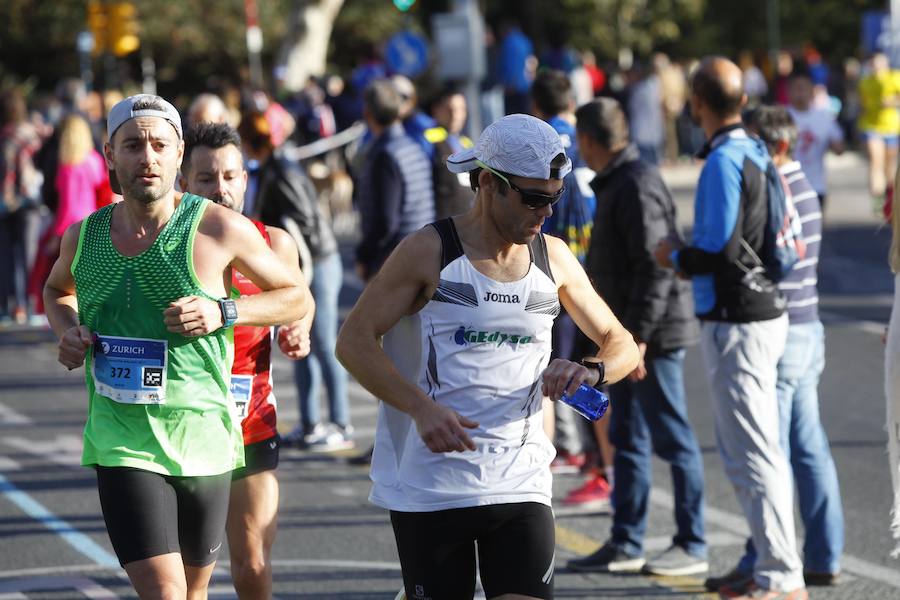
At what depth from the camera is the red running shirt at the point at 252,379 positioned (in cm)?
549

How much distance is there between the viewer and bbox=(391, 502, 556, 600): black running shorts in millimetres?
4324

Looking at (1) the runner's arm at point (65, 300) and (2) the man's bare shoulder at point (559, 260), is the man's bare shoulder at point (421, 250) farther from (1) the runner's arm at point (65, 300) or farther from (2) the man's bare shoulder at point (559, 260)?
(1) the runner's arm at point (65, 300)

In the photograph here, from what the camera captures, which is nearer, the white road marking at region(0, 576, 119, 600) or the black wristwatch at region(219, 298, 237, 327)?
the black wristwatch at region(219, 298, 237, 327)

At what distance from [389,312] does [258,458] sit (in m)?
1.36

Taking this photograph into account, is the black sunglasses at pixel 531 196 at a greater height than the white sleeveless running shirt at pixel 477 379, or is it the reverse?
the black sunglasses at pixel 531 196

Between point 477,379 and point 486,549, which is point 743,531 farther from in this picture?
point 477,379

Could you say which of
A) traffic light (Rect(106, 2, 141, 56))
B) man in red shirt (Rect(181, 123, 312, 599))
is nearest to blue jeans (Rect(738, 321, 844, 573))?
man in red shirt (Rect(181, 123, 312, 599))

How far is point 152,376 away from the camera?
15.3 feet

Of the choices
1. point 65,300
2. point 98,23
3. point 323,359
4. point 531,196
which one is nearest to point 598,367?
point 531,196

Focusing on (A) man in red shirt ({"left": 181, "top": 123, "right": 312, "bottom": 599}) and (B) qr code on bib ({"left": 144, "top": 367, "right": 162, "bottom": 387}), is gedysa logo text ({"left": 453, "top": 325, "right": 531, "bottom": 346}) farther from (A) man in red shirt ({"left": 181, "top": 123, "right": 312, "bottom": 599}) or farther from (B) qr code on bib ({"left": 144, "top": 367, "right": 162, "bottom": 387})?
(A) man in red shirt ({"left": 181, "top": 123, "right": 312, "bottom": 599})

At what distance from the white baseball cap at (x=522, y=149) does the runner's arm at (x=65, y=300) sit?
1.37 m

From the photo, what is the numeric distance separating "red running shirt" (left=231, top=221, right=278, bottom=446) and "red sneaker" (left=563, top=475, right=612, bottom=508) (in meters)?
2.94

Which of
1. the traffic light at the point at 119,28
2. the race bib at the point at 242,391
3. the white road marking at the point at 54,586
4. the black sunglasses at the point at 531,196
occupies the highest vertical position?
the traffic light at the point at 119,28

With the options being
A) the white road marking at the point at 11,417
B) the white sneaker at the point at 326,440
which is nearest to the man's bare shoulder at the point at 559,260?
the white sneaker at the point at 326,440
